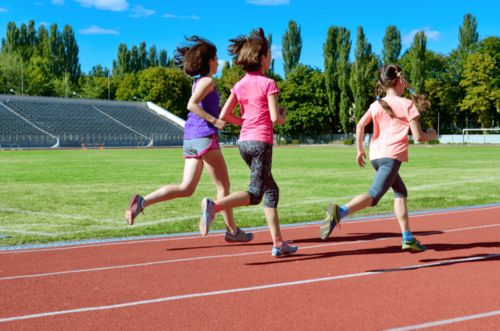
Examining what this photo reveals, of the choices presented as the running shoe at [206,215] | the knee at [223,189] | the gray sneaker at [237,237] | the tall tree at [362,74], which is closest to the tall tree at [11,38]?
the tall tree at [362,74]

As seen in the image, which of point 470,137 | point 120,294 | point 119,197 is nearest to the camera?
point 120,294

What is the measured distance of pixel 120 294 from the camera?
4.47 m

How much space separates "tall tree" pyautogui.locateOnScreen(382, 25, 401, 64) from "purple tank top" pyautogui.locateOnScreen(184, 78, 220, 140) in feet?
252

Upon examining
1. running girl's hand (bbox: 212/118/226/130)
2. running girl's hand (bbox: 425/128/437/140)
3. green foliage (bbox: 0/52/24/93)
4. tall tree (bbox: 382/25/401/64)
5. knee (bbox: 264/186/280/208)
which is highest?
tall tree (bbox: 382/25/401/64)

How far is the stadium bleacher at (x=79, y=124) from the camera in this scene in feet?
204

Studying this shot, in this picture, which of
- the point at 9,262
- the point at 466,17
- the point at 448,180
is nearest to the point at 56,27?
the point at 466,17

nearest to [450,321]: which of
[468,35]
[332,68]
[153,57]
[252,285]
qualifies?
[252,285]

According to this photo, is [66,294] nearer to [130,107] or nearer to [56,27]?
[130,107]

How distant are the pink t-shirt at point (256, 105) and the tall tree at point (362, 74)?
7031 centimetres

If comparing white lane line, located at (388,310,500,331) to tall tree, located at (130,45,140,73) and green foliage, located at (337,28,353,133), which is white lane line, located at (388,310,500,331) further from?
tall tree, located at (130,45,140,73)

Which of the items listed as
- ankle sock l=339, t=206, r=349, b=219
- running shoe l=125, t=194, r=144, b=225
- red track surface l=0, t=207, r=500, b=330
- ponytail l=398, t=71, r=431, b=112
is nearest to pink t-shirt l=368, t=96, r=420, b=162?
ponytail l=398, t=71, r=431, b=112

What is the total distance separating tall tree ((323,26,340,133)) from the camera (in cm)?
7956

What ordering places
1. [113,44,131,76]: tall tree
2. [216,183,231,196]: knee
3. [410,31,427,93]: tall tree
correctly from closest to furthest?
1. [216,183,231,196]: knee
2. [410,31,427,93]: tall tree
3. [113,44,131,76]: tall tree

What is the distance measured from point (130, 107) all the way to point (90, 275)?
76.9 m
